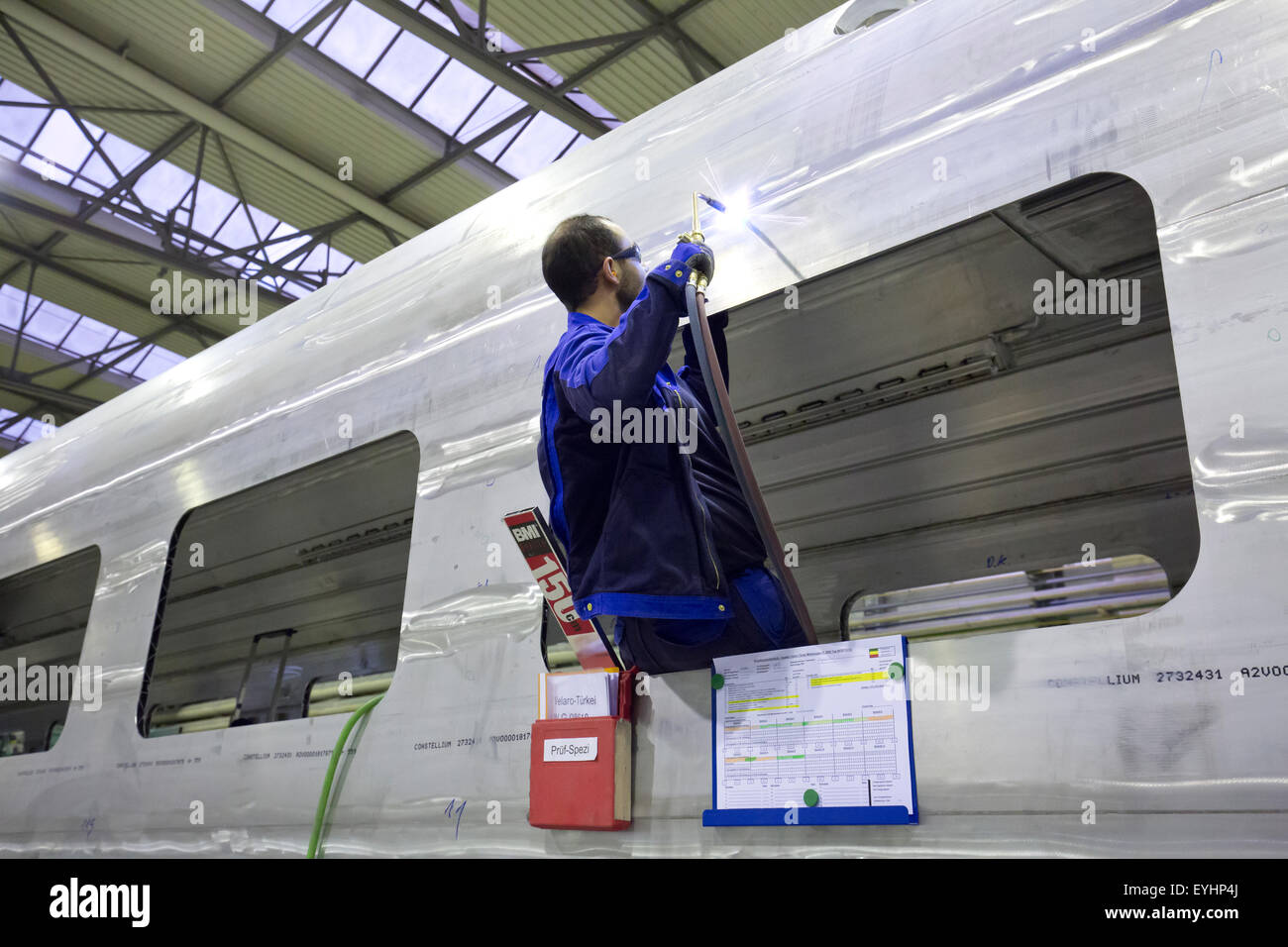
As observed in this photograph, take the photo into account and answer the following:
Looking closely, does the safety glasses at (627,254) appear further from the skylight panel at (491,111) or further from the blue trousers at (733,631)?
the skylight panel at (491,111)

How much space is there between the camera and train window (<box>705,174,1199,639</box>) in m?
2.25

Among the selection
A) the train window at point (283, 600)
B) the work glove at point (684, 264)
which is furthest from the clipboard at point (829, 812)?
the train window at point (283, 600)

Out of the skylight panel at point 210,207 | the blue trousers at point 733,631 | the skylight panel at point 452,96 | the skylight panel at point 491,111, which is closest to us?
the blue trousers at point 733,631

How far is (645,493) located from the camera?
5.58ft

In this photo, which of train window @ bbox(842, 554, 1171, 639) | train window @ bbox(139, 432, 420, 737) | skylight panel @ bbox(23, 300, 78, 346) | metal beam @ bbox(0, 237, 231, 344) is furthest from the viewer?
skylight panel @ bbox(23, 300, 78, 346)

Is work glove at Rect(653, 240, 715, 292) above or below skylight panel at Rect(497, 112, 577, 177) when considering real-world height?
below

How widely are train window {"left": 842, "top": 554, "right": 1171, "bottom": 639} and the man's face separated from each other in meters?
1.10

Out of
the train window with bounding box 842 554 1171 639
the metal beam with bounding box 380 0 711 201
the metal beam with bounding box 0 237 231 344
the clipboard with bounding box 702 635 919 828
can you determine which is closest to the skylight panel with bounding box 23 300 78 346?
the metal beam with bounding box 0 237 231 344

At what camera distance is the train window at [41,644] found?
5.35 metres

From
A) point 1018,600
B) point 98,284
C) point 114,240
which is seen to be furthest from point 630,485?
point 98,284

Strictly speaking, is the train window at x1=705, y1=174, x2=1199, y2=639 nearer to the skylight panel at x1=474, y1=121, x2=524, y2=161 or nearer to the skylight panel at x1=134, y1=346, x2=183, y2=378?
the skylight panel at x1=474, y1=121, x2=524, y2=161

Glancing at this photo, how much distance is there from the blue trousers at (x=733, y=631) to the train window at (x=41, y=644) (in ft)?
12.6

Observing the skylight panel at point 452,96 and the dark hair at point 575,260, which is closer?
the dark hair at point 575,260

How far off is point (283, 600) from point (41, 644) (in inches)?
73.4
